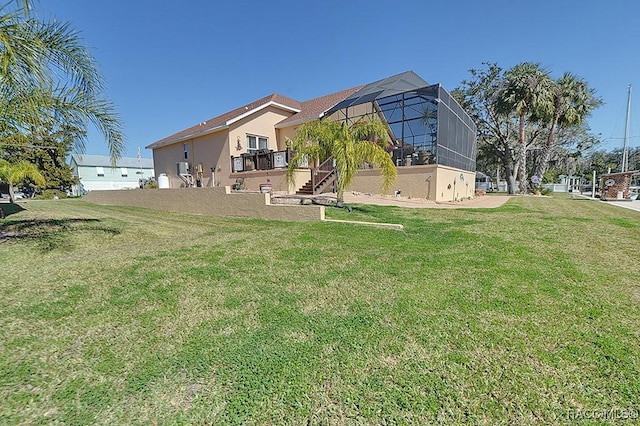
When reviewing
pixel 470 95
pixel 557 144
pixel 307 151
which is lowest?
pixel 307 151

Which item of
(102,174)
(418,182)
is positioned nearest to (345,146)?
(418,182)

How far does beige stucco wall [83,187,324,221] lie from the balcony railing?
12.8 ft

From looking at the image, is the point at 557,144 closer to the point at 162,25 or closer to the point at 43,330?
the point at 162,25

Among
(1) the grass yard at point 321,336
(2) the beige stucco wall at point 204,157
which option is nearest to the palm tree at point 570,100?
(1) the grass yard at point 321,336

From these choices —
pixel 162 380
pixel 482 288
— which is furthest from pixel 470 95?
pixel 162 380

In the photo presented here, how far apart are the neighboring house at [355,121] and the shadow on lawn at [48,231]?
27.4 ft

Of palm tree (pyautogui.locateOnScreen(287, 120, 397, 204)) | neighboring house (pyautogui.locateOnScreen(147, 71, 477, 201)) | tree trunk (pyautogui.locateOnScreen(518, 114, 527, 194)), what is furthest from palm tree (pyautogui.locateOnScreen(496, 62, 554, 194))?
palm tree (pyautogui.locateOnScreen(287, 120, 397, 204))

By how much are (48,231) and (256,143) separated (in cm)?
1337

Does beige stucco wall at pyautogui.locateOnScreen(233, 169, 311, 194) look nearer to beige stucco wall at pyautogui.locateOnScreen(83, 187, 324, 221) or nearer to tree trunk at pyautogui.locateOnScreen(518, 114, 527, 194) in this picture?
beige stucco wall at pyautogui.locateOnScreen(83, 187, 324, 221)

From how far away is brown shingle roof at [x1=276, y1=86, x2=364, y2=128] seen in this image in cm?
1966

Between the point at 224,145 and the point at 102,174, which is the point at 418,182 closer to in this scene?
the point at 224,145

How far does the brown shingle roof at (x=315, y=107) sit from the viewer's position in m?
19.7

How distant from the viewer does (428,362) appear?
2.46 meters

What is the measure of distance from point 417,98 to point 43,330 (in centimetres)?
1722
